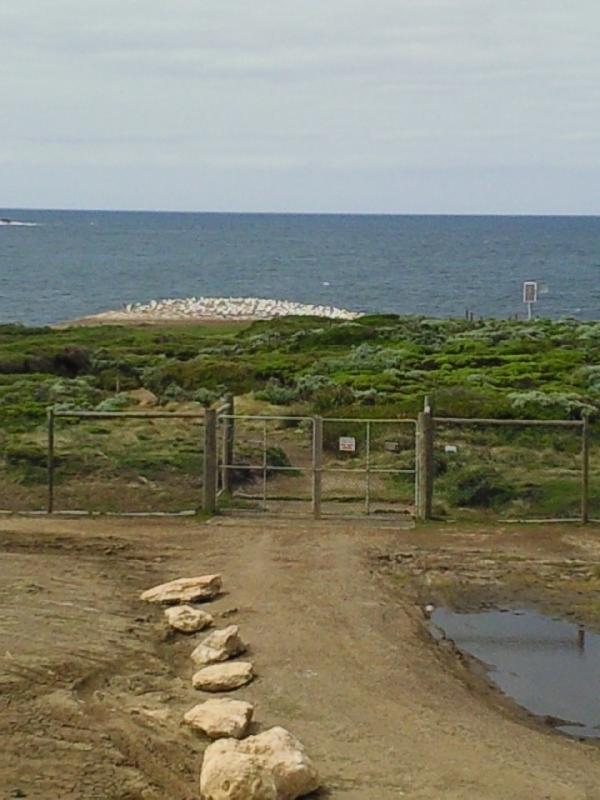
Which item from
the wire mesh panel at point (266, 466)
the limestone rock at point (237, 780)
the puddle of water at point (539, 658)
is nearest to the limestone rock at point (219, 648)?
the puddle of water at point (539, 658)

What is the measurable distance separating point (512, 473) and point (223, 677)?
1103 cm

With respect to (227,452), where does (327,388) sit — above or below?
above

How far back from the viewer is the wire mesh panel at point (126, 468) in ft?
72.8

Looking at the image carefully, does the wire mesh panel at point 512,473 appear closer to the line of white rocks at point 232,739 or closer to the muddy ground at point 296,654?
the muddy ground at point 296,654

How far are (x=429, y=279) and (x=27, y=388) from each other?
101473 millimetres

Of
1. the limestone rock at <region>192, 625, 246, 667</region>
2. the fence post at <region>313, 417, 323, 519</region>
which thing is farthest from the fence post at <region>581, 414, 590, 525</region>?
the limestone rock at <region>192, 625, 246, 667</region>

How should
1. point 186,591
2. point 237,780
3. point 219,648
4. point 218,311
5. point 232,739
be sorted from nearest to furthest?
point 237,780
point 232,739
point 219,648
point 186,591
point 218,311

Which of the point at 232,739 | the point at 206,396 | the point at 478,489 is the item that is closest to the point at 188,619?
the point at 232,739

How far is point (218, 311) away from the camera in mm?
87375

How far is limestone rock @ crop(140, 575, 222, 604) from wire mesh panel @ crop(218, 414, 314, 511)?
3.97 m

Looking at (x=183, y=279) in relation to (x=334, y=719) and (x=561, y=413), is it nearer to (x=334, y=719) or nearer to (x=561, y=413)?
(x=561, y=413)

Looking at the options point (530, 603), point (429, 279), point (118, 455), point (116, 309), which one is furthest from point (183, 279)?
point (530, 603)

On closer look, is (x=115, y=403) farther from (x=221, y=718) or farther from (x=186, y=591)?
(x=221, y=718)

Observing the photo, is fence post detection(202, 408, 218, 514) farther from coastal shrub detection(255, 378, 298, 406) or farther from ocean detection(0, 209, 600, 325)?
ocean detection(0, 209, 600, 325)
